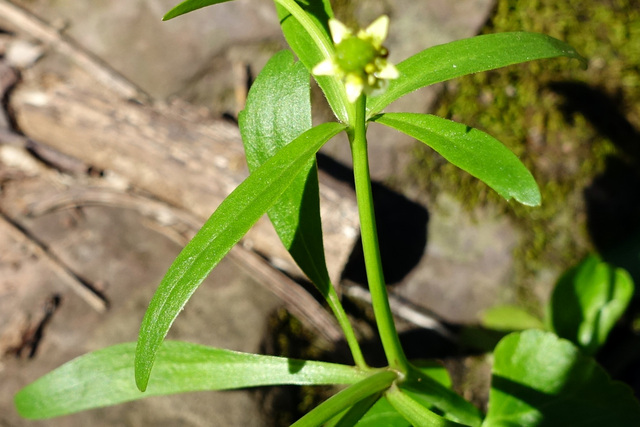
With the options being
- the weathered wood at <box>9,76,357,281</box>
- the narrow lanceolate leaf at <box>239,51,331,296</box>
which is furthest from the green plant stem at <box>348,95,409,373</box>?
the weathered wood at <box>9,76,357,281</box>

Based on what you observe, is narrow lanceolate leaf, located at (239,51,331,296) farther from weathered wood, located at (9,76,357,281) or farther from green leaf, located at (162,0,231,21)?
weathered wood, located at (9,76,357,281)

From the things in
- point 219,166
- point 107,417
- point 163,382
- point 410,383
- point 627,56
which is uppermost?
point 627,56

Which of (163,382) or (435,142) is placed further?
(163,382)

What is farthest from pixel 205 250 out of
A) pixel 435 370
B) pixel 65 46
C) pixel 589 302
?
pixel 65 46

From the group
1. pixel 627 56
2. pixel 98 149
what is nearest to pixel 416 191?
pixel 627 56

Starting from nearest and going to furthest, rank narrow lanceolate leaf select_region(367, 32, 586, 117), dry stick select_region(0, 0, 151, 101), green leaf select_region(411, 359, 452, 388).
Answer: narrow lanceolate leaf select_region(367, 32, 586, 117)
green leaf select_region(411, 359, 452, 388)
dry stick select_region(0, 0, 151, 101)

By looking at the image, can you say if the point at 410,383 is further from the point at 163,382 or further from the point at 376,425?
the point at 163,382
